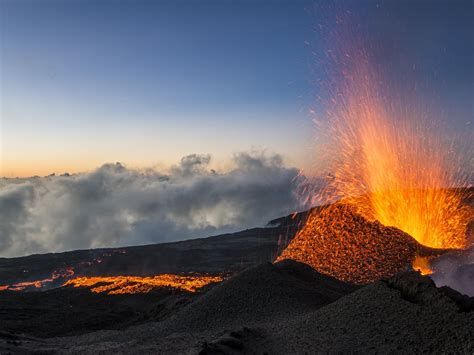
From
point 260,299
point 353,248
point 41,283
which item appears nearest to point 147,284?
point 353,248

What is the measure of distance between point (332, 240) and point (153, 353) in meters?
20.1

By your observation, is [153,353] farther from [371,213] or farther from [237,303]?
[371,213]

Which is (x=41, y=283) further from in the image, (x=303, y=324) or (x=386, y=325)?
(x=386, y=325)

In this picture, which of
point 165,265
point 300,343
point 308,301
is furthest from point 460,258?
point 165,265

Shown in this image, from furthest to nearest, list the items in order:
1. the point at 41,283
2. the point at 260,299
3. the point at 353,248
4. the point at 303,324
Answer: the point at 41,283
the point at 353,248
the point at 260,299
the point at 303,324

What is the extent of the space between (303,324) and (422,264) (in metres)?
15.3

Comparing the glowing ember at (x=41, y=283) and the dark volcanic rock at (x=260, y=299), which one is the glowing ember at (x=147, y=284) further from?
the glowing ember at (x=41, y=283)

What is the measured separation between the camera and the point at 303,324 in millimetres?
17031

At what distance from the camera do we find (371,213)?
35.4 m

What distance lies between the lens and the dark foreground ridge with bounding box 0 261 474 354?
14.0m

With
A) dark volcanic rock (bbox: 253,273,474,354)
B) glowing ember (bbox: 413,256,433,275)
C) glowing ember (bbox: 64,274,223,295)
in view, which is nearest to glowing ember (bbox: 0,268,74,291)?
glowing ember (bbox: 64,274,223,295)

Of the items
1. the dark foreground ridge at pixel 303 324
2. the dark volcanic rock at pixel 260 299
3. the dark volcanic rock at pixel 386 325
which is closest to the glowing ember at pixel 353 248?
the dark volcanic rock at pixel 260 299

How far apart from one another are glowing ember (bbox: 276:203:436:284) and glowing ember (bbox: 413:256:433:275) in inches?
13.0

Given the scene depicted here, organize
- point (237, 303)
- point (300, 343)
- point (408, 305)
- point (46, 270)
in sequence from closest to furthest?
1. point (300, 343)
2. point (408, 305)
3. point (237, 303)
4. point (46, 270)
